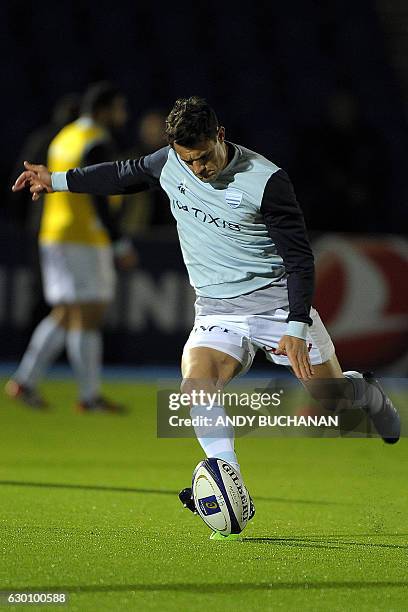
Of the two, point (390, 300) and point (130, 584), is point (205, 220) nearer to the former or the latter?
point (130, 584)

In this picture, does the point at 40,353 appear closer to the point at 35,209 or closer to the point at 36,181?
the point at 35,209

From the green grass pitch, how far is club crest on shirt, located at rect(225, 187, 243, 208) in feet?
4.29

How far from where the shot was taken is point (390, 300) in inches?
487

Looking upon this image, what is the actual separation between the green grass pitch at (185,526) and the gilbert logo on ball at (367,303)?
3217mm

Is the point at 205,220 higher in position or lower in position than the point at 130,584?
higher

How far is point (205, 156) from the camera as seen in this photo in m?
5.14

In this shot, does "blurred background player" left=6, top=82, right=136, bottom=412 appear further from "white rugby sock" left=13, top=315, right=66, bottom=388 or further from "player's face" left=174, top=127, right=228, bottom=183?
"player's face" left=174, top=127, right=228, bottom=183

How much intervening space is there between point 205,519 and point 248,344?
752 mm

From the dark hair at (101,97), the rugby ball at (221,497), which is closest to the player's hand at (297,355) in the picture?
the rugby ball at (221,497)

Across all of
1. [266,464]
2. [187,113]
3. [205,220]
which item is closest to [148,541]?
[205,220]

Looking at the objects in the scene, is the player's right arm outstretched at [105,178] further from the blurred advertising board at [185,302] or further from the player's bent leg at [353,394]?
the blurred advertising board at [185,302]

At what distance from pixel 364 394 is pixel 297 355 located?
1017 mm

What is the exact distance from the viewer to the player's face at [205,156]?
16.8 ft
